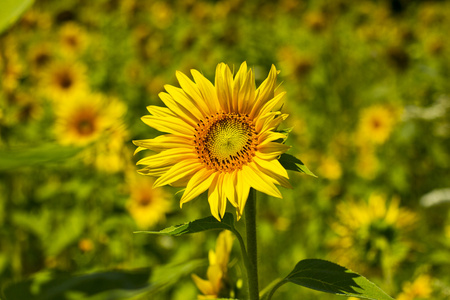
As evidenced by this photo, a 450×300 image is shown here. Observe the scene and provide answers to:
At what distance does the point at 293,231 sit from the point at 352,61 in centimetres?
247

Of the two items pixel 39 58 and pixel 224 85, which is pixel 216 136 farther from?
pixel 39 58

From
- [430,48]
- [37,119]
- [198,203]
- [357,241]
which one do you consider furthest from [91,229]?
[430,48]

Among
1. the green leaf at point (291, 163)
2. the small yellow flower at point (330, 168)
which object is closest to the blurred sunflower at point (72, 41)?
the small yellow flower at point (330, 168)

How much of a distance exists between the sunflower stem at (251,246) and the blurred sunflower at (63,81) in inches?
121

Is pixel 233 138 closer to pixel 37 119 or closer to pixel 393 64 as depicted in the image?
pixel 37 119

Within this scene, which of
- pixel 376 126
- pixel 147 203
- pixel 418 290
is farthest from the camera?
pixel 376 126

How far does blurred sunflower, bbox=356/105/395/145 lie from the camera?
12.0 ft

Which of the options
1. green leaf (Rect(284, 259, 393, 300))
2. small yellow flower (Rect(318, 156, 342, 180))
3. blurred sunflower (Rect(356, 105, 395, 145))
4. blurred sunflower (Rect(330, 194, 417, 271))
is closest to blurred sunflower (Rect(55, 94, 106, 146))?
small yellow flower (Rect(318, 156, 342, 180))

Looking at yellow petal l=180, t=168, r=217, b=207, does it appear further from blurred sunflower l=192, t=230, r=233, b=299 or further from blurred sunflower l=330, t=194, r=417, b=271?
blurred sunflower l=330, t=194, r=417, b=271

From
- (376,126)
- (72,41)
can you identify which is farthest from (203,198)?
(72,41)

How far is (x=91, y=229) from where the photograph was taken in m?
2.45

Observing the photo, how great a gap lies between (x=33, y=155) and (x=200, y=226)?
0.28m

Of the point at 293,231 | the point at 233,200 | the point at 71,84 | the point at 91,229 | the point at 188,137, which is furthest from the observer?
the point at 71,84

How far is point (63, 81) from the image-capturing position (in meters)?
3.72
